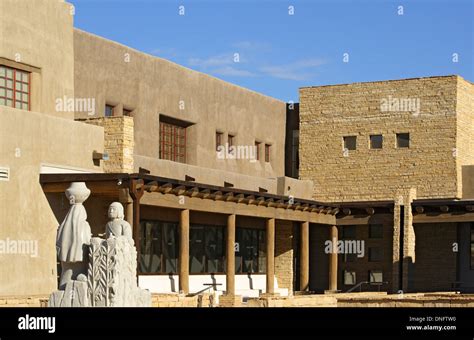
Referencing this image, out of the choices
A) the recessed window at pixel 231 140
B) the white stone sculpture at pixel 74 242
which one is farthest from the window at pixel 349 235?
the white stone sculpture at pixel 74 242

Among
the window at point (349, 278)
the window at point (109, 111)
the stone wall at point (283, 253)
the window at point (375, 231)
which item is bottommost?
the window at point (349, 278)

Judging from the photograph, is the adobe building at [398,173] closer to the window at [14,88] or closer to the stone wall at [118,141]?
the stone wall at [118,141]

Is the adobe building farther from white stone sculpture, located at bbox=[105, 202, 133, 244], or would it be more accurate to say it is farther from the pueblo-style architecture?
white stone sculpture, located at bbox=[105, 202, 133, 244]

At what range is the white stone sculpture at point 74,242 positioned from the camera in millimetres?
16188

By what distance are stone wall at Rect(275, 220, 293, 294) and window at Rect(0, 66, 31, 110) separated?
616 inches

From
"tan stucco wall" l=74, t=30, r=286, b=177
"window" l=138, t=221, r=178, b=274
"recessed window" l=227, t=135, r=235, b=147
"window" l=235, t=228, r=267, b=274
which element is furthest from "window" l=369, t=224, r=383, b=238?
"window" l=138, t=221, r=178, b=274

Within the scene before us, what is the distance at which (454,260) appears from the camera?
40062 mm

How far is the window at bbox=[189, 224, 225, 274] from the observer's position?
36375 mm

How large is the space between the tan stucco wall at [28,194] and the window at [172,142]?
25.3 feet

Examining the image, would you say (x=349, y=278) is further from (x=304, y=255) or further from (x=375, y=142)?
(x=375, y=142)

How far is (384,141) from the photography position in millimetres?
42781

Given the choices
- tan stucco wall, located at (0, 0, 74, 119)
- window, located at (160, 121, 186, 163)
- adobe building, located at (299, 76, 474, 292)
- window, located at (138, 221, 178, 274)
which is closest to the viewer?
tan stucco wall, located at (0, 0, 74, 119)
